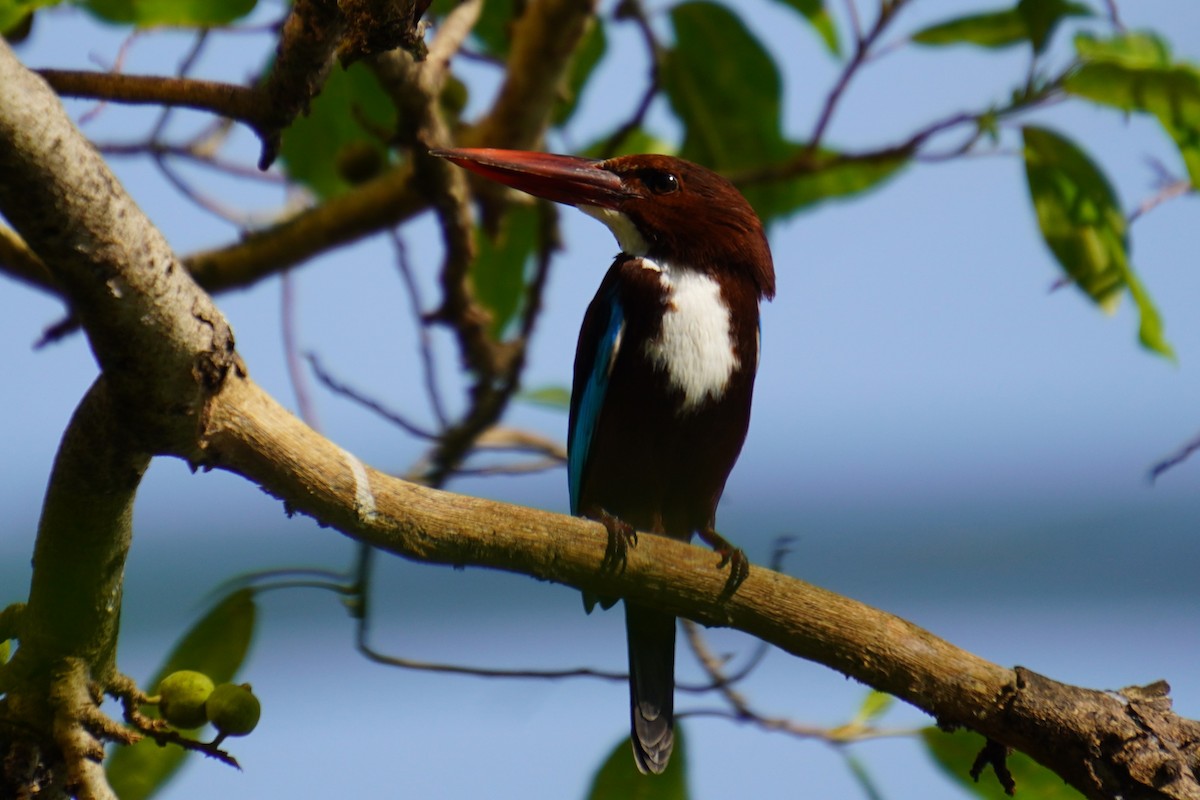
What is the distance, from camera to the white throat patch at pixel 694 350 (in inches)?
109

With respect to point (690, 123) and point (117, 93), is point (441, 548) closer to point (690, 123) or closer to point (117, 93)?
point (117, 93)

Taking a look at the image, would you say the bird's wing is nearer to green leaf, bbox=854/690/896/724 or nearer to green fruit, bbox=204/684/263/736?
green leaf, bbox=854/690/896/724

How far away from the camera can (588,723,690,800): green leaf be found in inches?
101

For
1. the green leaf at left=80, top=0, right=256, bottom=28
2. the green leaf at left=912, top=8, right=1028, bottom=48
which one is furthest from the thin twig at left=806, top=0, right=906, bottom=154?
the green leaf at left=80, top=0, right=256, bottom=28

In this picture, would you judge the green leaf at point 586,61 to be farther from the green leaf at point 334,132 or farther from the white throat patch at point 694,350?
the white throat patch at point 694,350

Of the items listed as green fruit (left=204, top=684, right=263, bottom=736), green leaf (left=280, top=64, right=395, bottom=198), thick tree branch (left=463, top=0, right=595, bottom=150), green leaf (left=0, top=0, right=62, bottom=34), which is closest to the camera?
green fruit (left=204, top=684, right=263, bottom=736)

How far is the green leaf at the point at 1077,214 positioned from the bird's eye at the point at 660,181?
769 mm

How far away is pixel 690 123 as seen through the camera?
12.5 ft

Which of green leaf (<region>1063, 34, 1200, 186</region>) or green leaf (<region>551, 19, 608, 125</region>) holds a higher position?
green leaf (<region>551, 19, 608, 125</region>)

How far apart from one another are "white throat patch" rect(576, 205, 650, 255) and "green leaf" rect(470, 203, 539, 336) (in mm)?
1035

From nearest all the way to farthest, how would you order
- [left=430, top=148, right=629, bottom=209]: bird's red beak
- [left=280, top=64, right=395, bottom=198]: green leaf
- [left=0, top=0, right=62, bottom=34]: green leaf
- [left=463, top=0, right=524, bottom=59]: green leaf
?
1. [left=0, top=0, right=62, bottom=34]: green leaf
2. [left=430, top=148, right=629, bottom=209]: bird's red beak
3. [left=280, top=64, right=395, bottom=198]: green leaf
4. [left=463, top=0, right=524, bottom=59]: green leaf

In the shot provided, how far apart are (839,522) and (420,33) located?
160 inches

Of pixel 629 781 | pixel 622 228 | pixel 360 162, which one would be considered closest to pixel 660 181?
pixel 622 228

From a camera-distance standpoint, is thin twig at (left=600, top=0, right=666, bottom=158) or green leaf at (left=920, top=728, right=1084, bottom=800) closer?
green leaf at (left=920, top=728, right=1084, bottom=800)
